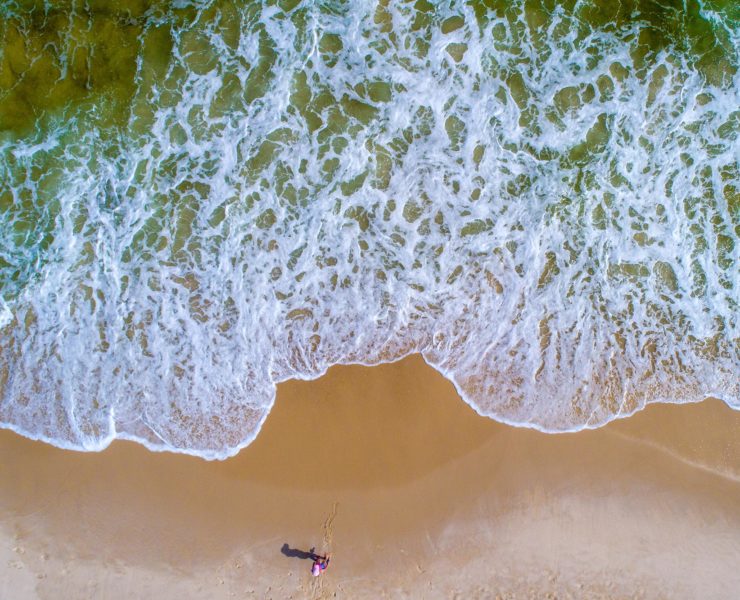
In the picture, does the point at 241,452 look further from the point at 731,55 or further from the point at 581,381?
the point at 731,55

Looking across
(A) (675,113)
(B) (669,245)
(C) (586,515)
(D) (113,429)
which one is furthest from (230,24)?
(C) (586,515)

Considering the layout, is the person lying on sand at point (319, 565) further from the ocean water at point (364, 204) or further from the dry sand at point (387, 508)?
the ocean water at point (364, 204)

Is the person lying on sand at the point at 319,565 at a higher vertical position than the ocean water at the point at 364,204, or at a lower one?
lower

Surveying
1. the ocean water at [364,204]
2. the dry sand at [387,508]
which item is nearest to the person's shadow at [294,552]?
the dry sand at [387,508]

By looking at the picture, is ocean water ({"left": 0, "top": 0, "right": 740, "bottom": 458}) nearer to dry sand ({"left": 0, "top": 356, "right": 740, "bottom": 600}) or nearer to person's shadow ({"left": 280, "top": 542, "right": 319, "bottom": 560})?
dry sand ({"left": 0, "top": 356, "right": 740, "bottom": 600})

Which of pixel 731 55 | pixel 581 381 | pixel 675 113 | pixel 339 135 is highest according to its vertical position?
pixel 731 55

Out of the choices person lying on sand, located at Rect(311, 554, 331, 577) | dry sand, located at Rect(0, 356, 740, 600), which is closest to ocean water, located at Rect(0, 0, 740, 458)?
dry sand, located at Rect(0, 356, 740, 600)
